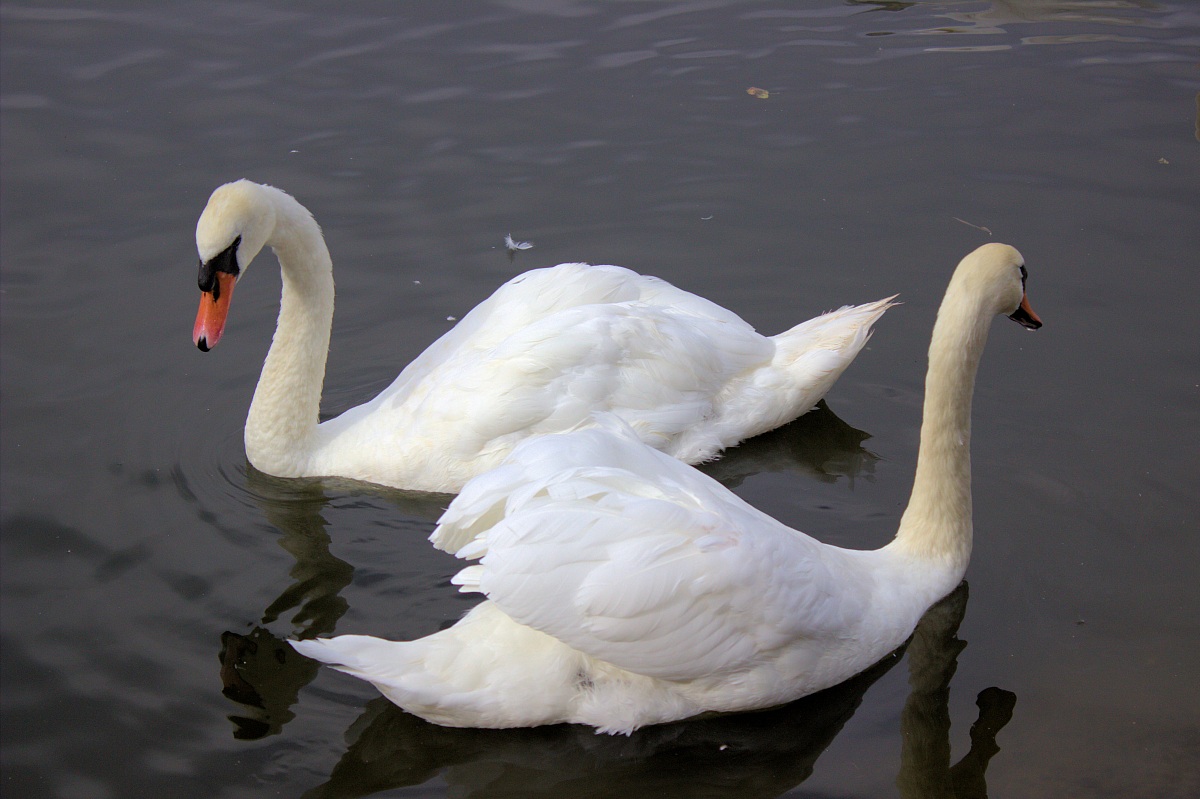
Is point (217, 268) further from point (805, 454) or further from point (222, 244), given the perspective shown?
point (805, 454)

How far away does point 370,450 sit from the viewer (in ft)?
21.3

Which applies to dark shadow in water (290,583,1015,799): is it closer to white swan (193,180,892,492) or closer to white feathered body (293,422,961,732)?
white feathered body (293,422,961,732)

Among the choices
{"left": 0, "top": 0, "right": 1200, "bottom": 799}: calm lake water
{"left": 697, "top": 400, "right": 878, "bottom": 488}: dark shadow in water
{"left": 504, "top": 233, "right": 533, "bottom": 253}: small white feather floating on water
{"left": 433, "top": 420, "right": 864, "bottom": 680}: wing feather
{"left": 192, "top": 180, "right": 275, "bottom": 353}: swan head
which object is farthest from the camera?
{"left": 504, "top": 233, "right": 533, "bottom": 253}: small white feather floating on water

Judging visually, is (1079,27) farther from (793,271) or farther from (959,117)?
(793,271)

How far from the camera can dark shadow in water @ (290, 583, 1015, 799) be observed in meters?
4.62

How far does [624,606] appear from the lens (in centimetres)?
441

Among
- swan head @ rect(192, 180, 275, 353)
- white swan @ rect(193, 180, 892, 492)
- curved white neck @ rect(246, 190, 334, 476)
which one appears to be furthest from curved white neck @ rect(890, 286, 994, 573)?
swan head @ rect(192, 180, 275, 353)

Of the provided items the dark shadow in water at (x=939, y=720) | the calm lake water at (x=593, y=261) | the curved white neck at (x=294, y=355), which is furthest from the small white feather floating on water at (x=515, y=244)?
the dark shadow in water at (x=939, y=720)

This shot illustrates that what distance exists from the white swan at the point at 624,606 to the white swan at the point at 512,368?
4.38ft

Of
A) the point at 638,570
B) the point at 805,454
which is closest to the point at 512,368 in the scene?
the point at 805,454

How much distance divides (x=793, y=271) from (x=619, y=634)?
432cm

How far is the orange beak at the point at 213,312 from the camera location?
6.20 meters

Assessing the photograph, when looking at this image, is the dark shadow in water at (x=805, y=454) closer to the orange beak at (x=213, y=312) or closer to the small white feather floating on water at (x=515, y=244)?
the small white feather floating on water at (x=515, y=244)

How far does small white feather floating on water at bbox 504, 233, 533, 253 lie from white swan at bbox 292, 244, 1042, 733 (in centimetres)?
365
